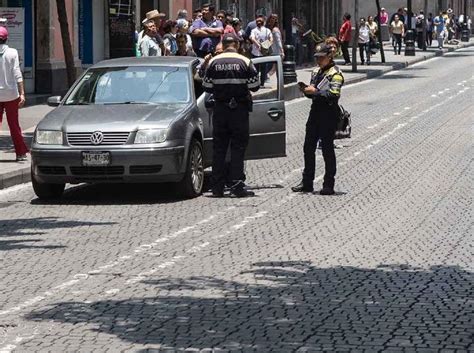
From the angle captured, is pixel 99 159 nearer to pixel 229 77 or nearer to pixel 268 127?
pixel 229 77

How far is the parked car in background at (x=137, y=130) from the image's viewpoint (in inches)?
598

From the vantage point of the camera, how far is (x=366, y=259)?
37.2ft

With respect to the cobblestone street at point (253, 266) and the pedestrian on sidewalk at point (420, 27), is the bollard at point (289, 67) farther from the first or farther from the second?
the pedestrian on sidewalk at point (420, 27)

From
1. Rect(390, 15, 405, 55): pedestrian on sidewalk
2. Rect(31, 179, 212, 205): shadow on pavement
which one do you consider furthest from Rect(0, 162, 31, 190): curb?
Rect(390, 15, 405, 55): pedestrian on sidewalk

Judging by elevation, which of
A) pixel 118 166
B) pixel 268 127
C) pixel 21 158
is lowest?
pixel 21 158

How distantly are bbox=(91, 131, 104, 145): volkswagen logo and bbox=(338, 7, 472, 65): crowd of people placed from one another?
33334mm

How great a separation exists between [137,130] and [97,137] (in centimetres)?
43

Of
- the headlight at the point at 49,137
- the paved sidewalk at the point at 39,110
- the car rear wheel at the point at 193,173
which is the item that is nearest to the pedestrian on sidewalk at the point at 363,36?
the paved sidewalk at the point at 39,110

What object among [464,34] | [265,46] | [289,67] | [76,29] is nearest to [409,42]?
[289,67]

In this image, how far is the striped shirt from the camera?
15750 millimetres

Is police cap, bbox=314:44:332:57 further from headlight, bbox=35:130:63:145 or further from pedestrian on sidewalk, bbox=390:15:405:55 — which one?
pedestrian on sidewalk, bbox=390:15:405:55

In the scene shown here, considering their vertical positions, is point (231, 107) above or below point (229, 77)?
below

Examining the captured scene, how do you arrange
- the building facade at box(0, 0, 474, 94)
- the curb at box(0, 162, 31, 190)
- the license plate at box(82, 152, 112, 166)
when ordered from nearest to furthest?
the license plate at box(82, 152, 112, 166) < the curb at box(0, 162, 31, 190) < the building facade at box(0, 0, 474, 94)

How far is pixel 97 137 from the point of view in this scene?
49.8ft
